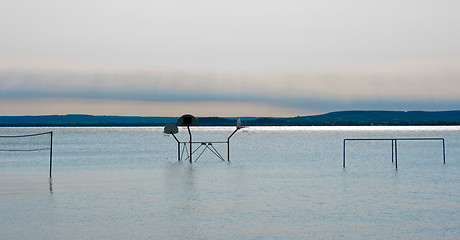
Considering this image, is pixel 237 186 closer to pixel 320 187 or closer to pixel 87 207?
pixel 320 187

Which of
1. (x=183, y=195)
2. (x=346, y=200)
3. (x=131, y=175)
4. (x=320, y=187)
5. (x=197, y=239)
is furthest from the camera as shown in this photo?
(x=131, y=175)

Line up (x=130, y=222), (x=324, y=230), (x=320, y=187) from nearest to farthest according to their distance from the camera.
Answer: (x=324, y=230)
(x=130, y=222)
(x=320, y=187)

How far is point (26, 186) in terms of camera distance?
2717 centimetres

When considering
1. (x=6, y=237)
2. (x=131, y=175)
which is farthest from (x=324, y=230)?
(x=131, y=175)

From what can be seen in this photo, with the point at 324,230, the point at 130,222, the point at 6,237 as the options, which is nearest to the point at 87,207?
the point at 130,222

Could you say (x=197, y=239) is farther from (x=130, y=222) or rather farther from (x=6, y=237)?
(x=6, y=237)

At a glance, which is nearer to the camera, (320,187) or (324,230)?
(324,230)

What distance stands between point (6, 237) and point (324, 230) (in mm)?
7890

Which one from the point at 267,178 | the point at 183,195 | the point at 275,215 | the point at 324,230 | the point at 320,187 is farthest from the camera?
the point at 267,178

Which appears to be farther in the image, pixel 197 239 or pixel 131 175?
pixel 131 175

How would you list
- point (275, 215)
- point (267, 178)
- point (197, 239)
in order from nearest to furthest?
point (197, 239) < point (275, 215) < point (267, 178)

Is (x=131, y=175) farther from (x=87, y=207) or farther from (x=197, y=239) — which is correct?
(x=197, y=239)

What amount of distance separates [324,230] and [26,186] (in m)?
17.2

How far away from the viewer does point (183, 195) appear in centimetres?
2291
